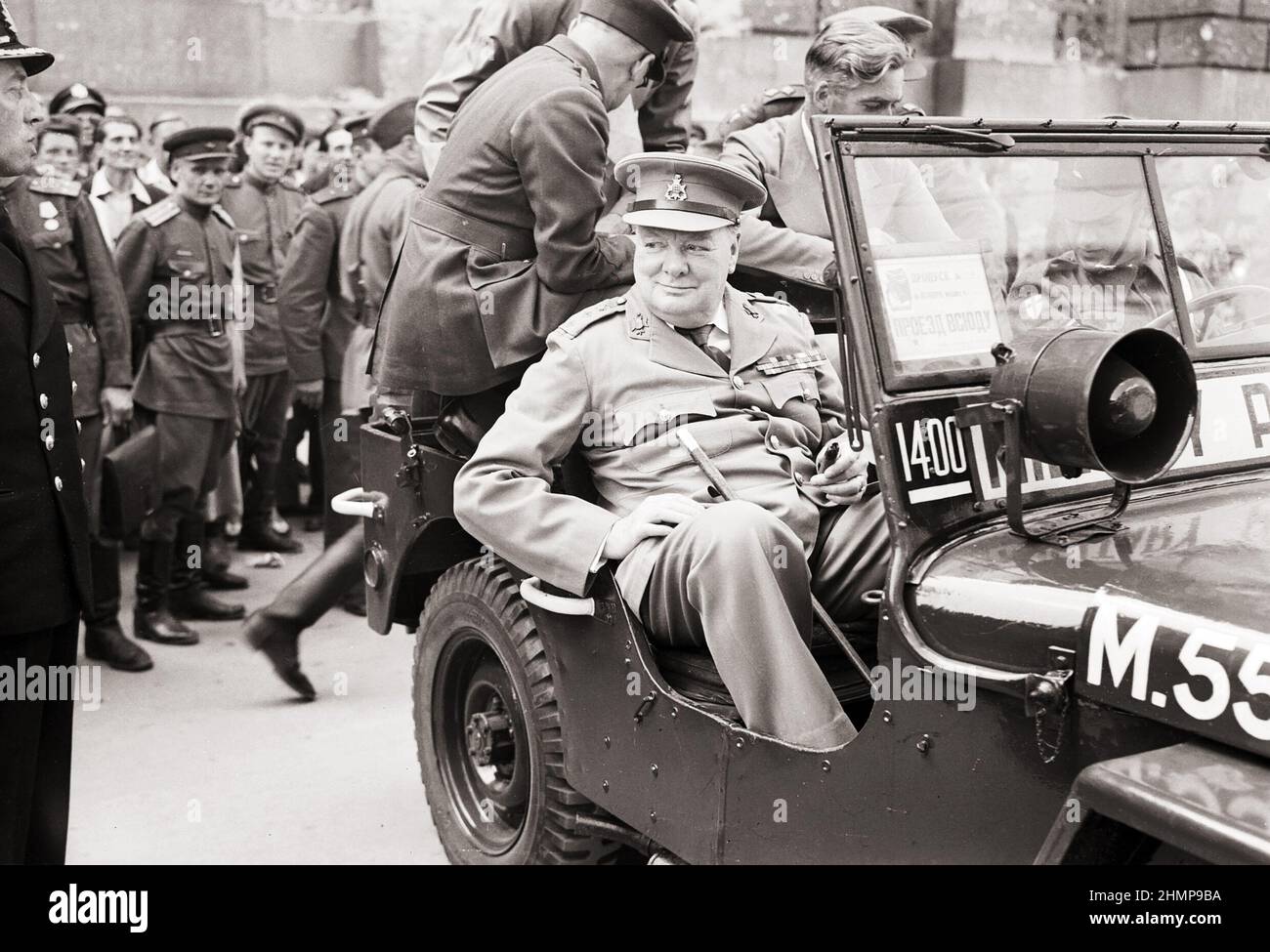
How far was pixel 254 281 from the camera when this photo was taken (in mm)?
7984

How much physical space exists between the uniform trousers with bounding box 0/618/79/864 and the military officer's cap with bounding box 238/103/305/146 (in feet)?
18.6

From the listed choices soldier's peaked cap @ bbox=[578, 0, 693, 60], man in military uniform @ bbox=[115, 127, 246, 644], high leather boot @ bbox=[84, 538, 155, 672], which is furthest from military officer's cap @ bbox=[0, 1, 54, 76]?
man in military uniform @ bbox=[115, 127, 246, 644]

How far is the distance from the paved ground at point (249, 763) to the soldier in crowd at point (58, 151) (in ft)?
7.12

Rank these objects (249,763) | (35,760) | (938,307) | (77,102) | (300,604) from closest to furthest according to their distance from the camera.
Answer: (938,307) → (35,760) → (249,763) → (300,604) → (77,102)

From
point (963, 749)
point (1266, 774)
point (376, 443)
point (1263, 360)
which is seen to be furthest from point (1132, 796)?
point (376, 443)

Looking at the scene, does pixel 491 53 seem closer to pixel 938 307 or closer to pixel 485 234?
pixel 485 234

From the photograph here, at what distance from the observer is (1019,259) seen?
116 inches

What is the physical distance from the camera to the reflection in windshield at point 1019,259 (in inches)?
109

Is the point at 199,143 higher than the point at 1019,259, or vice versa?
the point at 199,143

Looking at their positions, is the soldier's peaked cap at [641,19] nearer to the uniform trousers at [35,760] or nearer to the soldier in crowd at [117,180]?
the uniform trousers at [35,760]

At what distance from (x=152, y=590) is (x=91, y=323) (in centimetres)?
118

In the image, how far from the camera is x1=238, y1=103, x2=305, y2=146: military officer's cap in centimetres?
841

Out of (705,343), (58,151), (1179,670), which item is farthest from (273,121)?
(1179,670)

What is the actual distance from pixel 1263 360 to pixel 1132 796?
4.51 feet
